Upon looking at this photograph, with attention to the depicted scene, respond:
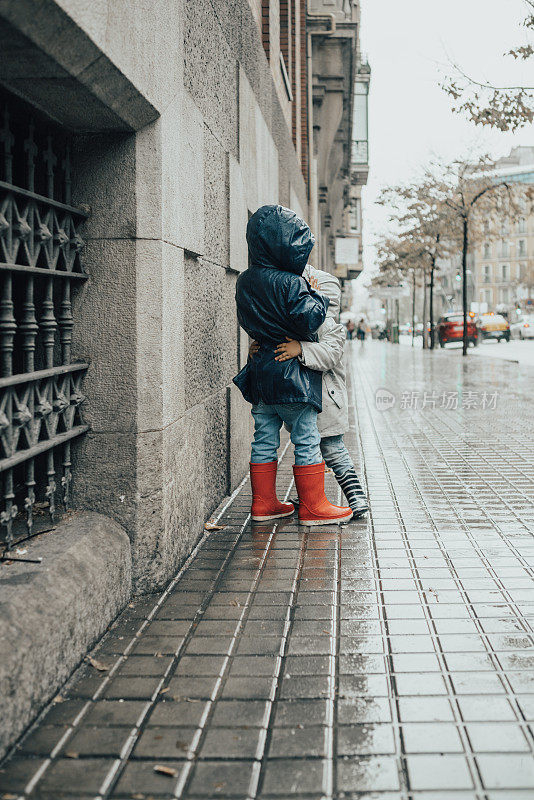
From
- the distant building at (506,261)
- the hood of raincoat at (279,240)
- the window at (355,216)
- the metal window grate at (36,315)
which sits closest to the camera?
the metal window grate at (36,315)

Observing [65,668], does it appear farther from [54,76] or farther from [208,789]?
[54,76]

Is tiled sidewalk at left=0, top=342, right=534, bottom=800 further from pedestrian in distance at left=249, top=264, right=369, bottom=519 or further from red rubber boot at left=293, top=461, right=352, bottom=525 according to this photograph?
pedestrian in distance at left=249, top=264, right=369, bottom=519

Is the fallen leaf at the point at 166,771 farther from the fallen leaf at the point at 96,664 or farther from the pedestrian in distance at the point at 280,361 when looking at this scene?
the pedestrian in distance at the point at 280,361

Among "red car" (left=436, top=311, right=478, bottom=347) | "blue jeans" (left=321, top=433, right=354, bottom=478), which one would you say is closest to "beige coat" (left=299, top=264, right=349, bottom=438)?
"blue jeans" (left=321, top=433, right=354, bottom=478)

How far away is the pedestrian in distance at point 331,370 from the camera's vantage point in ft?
18.4

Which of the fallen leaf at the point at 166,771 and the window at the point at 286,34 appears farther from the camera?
the window at the point at 286,34

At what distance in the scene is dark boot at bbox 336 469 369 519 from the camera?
20.0 feet

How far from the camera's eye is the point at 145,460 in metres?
4.41

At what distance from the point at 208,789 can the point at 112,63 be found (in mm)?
2627

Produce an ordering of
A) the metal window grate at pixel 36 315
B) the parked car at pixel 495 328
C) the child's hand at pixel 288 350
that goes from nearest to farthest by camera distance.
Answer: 1. the metal window grate at pixel 36 315
2. the child's hand at pixel 288 350
3. the parked car at pixel 495 328

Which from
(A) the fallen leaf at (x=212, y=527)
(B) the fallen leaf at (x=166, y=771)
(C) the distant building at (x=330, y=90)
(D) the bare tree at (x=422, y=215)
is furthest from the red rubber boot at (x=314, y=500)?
(D) the bare tree at (x=422, y=215)

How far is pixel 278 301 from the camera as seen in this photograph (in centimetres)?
548

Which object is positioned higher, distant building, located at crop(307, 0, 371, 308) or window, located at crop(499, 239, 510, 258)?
window, located at crop(499, 239, 510, 258)

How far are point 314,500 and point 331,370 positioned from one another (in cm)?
82
